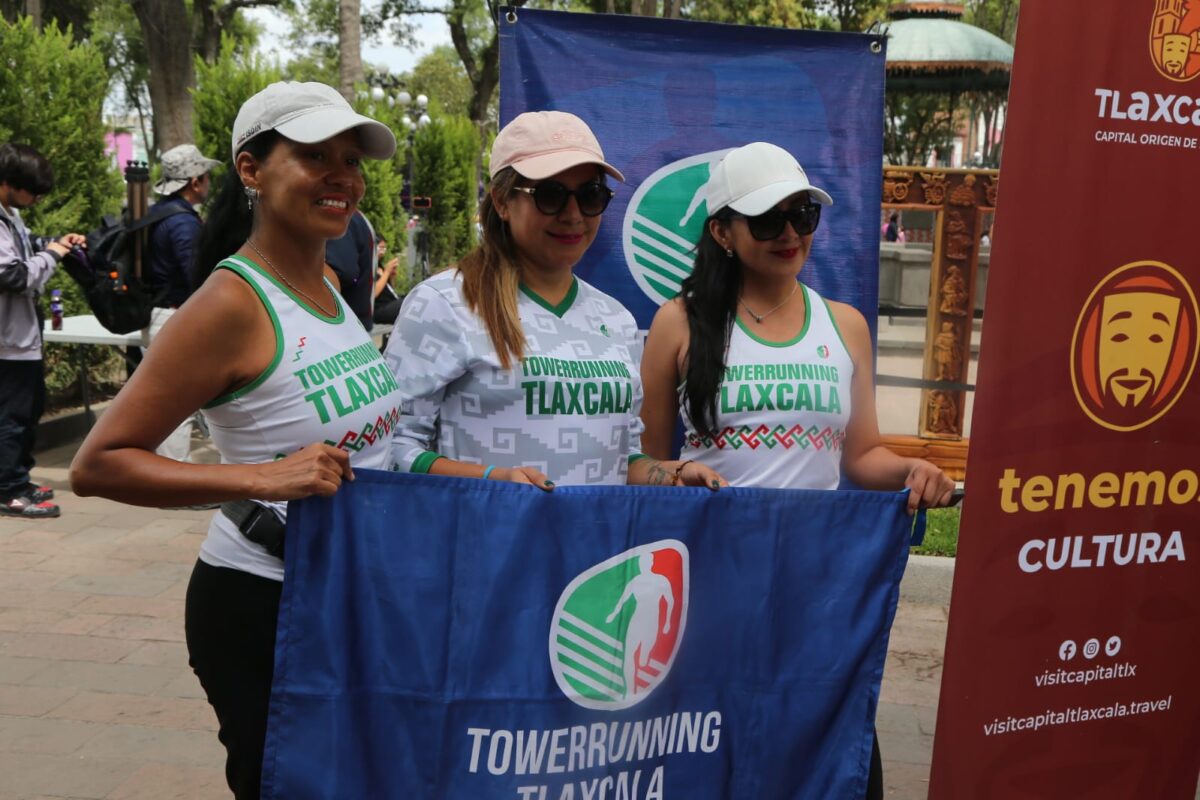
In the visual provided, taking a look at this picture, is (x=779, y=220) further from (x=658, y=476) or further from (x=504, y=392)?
(x=504, y=392)

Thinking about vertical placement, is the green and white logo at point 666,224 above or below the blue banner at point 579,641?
above

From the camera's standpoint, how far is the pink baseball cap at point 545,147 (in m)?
2.58

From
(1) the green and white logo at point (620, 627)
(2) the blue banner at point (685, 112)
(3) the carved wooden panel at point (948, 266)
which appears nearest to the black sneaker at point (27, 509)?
(2) the blue banner at point (685, 112)

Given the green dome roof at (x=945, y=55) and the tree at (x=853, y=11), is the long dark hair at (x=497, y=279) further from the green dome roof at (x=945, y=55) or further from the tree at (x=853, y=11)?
the tree at (x=853, y=11)

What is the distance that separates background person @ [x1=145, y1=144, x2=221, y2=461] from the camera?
6.90 m

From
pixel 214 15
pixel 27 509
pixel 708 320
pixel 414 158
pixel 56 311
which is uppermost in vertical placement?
pixel 214 15

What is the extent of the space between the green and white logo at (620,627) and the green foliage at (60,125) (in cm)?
802

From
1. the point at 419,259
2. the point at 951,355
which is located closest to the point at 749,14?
the point at 419,259

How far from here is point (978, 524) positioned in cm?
246

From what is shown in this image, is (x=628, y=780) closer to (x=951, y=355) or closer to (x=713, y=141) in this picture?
(x=713, y=141)

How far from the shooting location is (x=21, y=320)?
6.77m

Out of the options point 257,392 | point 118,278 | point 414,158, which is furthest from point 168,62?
point 257,392

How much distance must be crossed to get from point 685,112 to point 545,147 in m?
1.02

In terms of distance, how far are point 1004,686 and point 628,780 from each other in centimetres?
83
